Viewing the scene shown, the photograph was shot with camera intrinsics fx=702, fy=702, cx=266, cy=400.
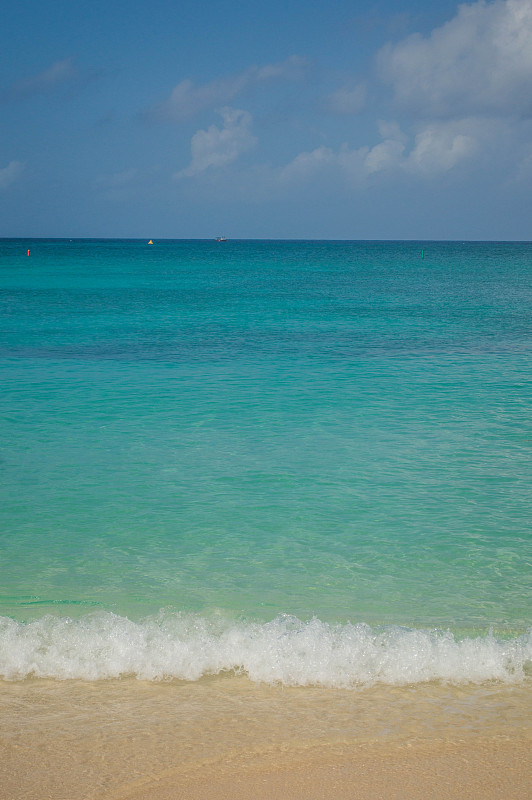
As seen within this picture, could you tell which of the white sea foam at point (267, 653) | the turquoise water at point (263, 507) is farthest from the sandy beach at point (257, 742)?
the turquoise water at point (263, 507)

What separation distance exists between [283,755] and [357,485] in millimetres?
5048

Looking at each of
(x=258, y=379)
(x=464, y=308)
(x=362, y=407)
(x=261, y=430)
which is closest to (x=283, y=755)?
(x=261, y=430)

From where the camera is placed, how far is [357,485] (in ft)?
29.0

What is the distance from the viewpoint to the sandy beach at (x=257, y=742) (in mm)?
3738

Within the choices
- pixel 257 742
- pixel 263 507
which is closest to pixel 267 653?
pixel 257 742

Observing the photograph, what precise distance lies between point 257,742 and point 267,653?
3.39ft

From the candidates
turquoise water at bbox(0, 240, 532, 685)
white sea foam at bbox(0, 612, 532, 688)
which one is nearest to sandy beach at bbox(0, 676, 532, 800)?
white sea foam at bbox(0, 612, 532, 688)

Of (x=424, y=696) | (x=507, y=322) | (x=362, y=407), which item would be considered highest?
(x=507, y=322)

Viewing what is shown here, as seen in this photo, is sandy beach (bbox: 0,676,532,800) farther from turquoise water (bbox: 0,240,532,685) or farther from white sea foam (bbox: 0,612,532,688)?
turquoise water (bbox: 0,240,532,685)

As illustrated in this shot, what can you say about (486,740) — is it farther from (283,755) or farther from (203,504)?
(203,504)

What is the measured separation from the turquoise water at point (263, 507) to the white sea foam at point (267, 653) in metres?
0.02

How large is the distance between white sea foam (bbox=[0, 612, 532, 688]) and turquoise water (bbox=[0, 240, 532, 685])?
0.02 meters

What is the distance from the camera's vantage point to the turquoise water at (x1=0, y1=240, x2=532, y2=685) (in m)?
5.45

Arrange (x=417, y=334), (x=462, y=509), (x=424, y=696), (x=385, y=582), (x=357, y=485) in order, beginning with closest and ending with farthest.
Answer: (x=424, y=696) → (x=385, y=582) → (x=462, y=509) → (x=357, y=485) → (x=417, y=334)
